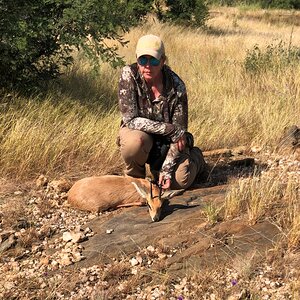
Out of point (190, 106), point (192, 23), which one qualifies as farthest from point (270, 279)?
point (192, 23)

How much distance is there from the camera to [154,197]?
3.53m

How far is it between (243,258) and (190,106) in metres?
3.94

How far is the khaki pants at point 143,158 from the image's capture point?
3998 millimetres

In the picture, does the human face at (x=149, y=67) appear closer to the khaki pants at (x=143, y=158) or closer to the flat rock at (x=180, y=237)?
the khaki pants at (x=143, y=158)

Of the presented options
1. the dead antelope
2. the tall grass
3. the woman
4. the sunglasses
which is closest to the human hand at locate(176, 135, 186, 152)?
the woman

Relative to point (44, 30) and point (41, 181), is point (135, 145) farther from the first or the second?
point (44, 30)

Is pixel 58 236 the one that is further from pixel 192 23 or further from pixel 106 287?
pixel 192 23

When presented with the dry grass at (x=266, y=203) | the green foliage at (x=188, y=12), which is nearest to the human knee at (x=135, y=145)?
the dry grass at (x=266, y=203)

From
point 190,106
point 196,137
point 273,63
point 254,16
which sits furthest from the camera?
point 254,16

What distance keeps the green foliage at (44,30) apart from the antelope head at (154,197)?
8.34ft

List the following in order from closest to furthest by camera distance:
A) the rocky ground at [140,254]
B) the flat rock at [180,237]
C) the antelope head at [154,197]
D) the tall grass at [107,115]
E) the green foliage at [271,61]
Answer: the rocky ground at [140,254] → the flat rock at [180,237] → the antelope head at [154,197] → the tall grass at [107,115] → the green foliage at [271,61]

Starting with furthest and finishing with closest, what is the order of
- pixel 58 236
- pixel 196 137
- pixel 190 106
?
pixel 190 106 < pixel 196 137 < pixel 58 236

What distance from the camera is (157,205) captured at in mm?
3490

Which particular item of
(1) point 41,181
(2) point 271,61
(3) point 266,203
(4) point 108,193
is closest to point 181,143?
(4) point 108,193
